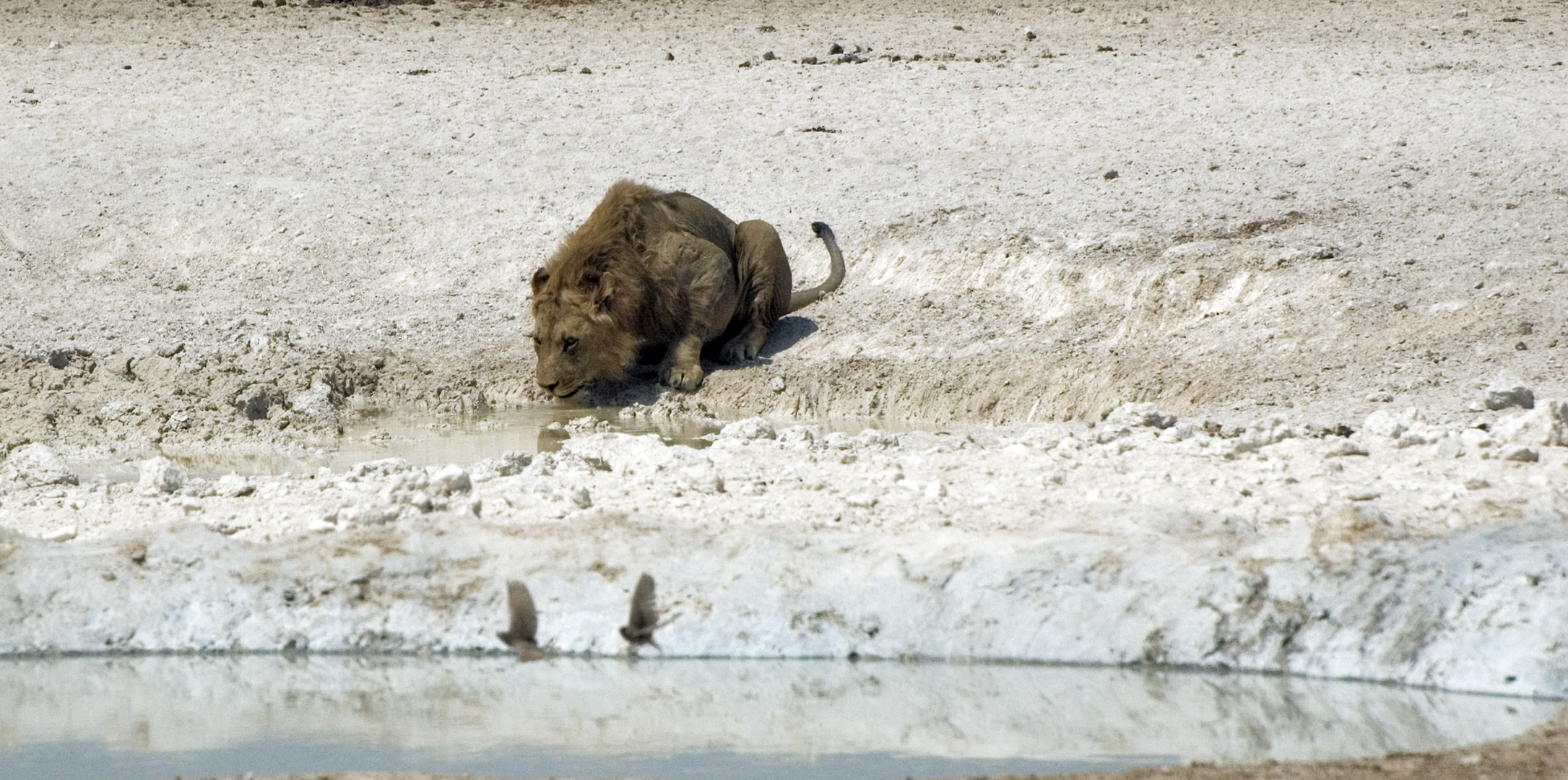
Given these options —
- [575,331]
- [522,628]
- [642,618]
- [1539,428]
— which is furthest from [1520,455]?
[575,331]

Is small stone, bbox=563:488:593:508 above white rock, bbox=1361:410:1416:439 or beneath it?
beneath

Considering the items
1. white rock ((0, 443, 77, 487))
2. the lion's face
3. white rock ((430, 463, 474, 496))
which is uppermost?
white rock ((430, 463, 474, 496))

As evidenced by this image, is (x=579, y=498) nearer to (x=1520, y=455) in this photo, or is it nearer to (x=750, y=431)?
(x=750, y=431)

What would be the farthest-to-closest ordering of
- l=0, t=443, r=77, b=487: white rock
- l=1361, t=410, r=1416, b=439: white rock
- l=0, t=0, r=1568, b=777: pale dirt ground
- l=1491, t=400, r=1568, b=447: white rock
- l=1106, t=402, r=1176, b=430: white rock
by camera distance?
l=0, t=0, r=1568, b=777: pale dirt ground → l=1106, t=402, r=1176, b=430: white rock → l=0, t=443, r=77, b=487: white rock → l=1361, t=410, r=1416, b=439: white rock → l=1491, t=400, r=1568, b=447: white rock

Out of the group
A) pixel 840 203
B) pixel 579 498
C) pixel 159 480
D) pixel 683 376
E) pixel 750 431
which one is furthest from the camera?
pixel 840 203

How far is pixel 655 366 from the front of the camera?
1230cm

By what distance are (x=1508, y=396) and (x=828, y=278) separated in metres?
5.54

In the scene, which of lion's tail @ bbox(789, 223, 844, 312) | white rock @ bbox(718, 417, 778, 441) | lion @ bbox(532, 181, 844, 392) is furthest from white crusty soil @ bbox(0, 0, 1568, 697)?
white rock @ bbox(718, 417, 778, 441)

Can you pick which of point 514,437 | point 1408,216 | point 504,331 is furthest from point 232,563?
point 1408,216

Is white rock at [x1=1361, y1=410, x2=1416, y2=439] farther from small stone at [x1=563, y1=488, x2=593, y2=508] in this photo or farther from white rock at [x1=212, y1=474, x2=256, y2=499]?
white rock at [x1=212, y1=474, x2=256, y2=499]

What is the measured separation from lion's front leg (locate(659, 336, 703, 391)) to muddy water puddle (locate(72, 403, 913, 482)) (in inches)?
17.4

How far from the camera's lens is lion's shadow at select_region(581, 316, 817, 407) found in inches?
456

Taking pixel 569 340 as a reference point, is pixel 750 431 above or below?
above

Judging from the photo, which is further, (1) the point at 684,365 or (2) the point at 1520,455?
(1) the point at 684,365
